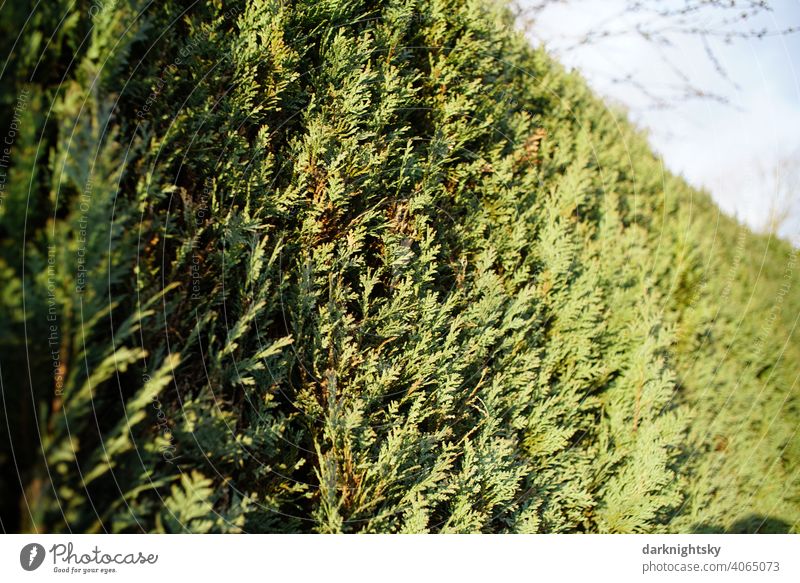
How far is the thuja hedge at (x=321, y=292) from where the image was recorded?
6.66ft

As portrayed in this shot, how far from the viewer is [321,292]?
287 cm

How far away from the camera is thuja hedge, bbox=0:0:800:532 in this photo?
79.9 inches

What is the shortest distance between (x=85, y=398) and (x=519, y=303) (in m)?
2.78

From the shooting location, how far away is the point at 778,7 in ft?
14.1
